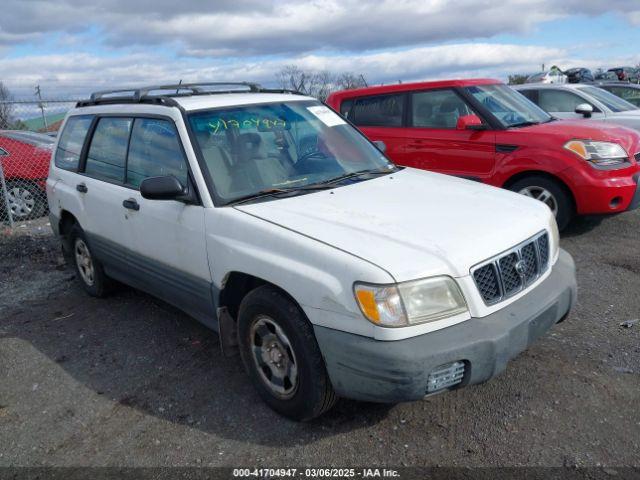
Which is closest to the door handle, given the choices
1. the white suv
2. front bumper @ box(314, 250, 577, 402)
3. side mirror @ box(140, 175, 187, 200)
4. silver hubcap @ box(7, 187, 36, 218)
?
the white suv

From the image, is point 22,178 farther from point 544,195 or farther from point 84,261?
point 544,195

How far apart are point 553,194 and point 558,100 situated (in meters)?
4.35

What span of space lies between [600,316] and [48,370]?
412cm

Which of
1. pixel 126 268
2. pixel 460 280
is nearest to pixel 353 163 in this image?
A: pixel 460 280

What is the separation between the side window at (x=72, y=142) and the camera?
5.18 m

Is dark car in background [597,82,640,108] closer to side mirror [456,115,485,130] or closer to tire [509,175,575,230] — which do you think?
side mirror [456,115,485,130]

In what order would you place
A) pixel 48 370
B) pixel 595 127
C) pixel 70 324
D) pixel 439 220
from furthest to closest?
pixel 595 127 < pixel 70 324 < pixel 48 370 < pixel 439 220

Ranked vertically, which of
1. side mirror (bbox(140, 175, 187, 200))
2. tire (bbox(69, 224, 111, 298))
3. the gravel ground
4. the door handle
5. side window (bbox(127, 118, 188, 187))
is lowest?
the gravel ground

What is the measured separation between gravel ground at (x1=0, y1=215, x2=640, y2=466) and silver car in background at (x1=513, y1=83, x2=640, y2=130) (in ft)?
18.2

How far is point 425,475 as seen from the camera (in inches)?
110

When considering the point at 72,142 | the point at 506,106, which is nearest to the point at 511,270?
the point at 72,142

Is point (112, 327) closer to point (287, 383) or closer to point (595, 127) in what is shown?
point (287, 383)

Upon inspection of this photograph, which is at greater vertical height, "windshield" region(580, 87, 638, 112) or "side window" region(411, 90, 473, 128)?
"side window" region(411, 90, 473, 128)

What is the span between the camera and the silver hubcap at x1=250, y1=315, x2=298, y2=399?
314 cm
